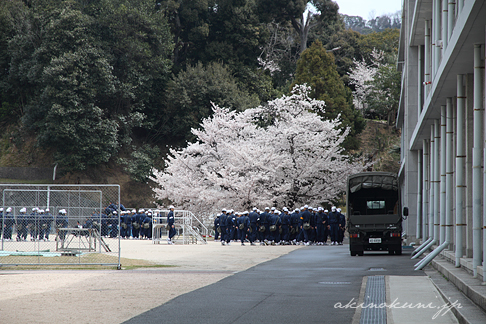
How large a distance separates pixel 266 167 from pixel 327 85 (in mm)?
15859

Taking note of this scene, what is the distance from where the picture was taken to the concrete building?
11.0 m

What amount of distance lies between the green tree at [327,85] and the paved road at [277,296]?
107 ft

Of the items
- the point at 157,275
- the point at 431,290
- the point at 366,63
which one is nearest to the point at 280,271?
the point at 157,275

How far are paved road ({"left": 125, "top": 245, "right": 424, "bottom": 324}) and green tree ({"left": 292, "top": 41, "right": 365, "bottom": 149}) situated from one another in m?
32.8

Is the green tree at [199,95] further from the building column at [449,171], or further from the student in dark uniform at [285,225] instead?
the building column at [449,171]

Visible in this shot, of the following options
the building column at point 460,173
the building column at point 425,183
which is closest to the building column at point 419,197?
the building column at point 425,183

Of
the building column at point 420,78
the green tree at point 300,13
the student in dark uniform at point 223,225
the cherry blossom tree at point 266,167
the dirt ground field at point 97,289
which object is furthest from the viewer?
the green tree at point 300,13

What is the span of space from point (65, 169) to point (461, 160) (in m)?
42.2

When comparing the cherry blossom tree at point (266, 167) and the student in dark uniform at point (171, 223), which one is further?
the cherry blossom tree at point (266, 167)

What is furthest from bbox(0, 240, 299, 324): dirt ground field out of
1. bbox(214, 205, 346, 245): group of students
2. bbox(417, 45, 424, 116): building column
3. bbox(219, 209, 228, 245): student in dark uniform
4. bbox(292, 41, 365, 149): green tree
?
bbox(292, 41, 365, 149): green tree

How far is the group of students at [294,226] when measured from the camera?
2950 cm

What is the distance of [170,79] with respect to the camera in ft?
180

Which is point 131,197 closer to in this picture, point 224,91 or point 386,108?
point 224,91

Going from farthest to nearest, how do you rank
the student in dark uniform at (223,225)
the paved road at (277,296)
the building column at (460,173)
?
the student in dark uniform at (223,225) < the building column at (460,173) < the paved road at (277,296)
